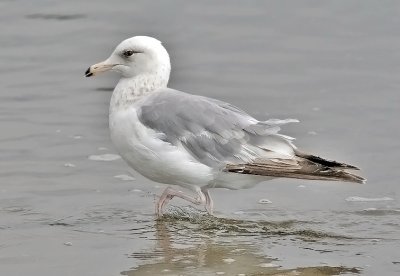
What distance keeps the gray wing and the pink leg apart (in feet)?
0.88

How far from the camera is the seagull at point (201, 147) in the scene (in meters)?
8.20

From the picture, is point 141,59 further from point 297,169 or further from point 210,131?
point 297,169

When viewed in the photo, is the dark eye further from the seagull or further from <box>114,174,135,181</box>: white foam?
<box>114,174,135,181</box>: white foam

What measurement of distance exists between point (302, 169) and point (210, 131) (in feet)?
2.30

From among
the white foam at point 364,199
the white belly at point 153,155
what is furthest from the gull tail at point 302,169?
the white foam at point 364,199

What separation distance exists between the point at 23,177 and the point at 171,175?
1.80 metres

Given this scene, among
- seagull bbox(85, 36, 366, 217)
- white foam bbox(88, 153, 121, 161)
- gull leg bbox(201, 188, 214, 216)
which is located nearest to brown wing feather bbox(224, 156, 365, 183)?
seagull bbox(85, 36, 366, 217)

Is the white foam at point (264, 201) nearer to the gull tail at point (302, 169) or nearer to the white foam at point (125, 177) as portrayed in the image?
the gull tail at point (302, 169)

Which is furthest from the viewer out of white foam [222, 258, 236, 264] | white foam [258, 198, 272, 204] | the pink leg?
white foam [258, 198, 272, 204]

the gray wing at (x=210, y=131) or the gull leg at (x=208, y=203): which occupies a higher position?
the gray wing at (x=210, y=131)

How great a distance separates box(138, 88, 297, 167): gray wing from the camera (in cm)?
831

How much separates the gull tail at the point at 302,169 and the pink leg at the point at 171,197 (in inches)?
11.8

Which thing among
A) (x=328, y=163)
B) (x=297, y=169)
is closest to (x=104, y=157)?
(x=297, y=169)

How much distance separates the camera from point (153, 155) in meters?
8.17
